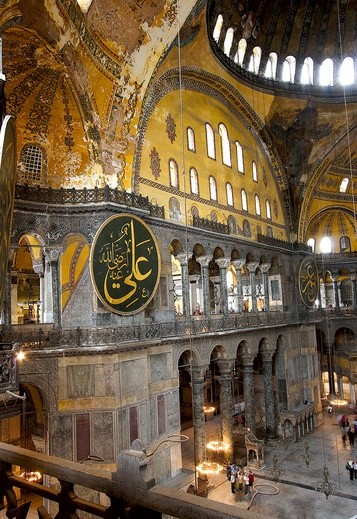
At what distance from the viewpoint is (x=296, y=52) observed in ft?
59.6

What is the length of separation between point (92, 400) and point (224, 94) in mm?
11657

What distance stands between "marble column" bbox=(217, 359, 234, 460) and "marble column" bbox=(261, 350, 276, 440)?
3075 mm

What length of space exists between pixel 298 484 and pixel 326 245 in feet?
50.8

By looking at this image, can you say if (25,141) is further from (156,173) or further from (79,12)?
(156,173)

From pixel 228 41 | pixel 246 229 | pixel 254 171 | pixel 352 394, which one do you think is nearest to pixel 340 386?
pixel 352 394

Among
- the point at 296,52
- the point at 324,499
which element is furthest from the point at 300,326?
the point at 296,52

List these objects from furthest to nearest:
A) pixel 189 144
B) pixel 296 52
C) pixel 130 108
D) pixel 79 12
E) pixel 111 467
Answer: pixel 296 52
pixel 189 144
pixel 130 108
pixel 111 467
pixel 79 12

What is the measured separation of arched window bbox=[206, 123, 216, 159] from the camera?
49.9 ft

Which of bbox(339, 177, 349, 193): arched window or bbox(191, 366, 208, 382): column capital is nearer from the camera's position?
bbox(191, 366, 208, 382): column capital

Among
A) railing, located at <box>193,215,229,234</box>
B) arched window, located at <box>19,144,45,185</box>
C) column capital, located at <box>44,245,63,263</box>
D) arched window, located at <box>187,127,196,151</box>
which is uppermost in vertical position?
arched window, located at <box>187,127,196,151</box>

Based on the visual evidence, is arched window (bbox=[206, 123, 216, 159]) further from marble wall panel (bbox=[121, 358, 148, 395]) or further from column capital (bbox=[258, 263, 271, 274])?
marble wall panel (bbox=[121, 358, 148, 395])

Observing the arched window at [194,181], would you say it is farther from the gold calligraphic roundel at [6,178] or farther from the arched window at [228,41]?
the gold calligraphic roundel at [6,178]

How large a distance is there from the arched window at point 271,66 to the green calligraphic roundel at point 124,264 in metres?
10.5

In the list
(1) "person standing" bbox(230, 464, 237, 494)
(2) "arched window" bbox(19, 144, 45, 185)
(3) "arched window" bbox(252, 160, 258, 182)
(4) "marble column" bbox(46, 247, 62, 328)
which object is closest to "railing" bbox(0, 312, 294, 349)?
(4) "marble column" bbox(46, 247, 62, 328)
